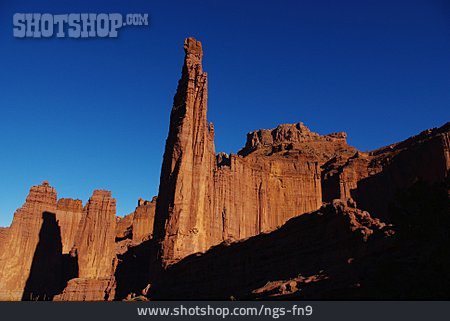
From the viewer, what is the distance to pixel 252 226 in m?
68.5

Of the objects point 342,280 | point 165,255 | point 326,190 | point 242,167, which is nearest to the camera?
point 342,280

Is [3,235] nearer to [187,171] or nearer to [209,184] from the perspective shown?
[209,184]

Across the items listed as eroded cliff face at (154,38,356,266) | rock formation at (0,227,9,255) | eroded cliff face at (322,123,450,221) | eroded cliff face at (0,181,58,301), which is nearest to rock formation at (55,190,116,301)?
eroded cliff face at (0,181,58,301)

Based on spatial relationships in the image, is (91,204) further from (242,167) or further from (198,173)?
(198,173)

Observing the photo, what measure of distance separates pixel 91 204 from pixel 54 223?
11413 mm

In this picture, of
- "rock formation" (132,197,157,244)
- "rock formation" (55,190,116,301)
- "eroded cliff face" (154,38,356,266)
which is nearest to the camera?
"eroded cliff face" (154,38,356,266)

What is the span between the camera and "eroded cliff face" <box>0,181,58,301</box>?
296 feet

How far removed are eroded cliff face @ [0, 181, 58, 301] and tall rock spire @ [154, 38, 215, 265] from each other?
44947 millimetres

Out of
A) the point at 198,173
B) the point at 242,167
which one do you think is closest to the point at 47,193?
the point at 242,167

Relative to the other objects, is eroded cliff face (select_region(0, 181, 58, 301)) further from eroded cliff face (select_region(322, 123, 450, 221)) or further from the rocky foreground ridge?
eroded cliff face (select_region(322, 123, 450, 221))

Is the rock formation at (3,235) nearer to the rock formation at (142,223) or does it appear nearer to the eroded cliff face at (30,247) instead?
the eroded cliff face at (30,247)

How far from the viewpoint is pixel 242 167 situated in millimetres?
70688

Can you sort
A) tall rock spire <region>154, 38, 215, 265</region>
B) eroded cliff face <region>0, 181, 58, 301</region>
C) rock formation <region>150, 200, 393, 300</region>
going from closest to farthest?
rock formation <region>150, 200, 393, 300</region>
tall rock spire <region>154, 38, 215, 265</region>
eroded cliff face <region>0, 181, 58, 301</region>

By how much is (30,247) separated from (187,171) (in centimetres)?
5211
